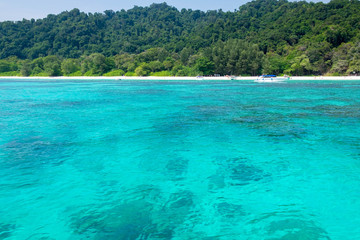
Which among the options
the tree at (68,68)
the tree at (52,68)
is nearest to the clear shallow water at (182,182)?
the tree at (68,68)

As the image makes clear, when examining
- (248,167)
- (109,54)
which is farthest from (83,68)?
(248,167)

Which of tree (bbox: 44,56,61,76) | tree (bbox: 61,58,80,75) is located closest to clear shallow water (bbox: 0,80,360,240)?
tree (bbox: 61,58,80,75)

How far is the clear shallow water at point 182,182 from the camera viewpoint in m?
8.32

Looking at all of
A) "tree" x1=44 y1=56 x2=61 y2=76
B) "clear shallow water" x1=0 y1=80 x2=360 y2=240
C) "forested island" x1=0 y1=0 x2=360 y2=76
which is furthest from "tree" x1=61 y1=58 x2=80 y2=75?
"clear shallow water" x1=0 y1=80 x2=360 y2=240

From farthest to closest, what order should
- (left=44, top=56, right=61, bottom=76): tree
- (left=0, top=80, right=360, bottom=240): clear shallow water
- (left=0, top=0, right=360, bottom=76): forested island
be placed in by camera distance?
1. (left=44, top=56, right=61, bottom=76): tree
2. (left=0, top=0, right=360, bottom=76): forested island
3. (left=0, top=80, right=360, bottom=240): clear shallow water

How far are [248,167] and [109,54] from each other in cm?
18578

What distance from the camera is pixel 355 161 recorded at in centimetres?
1365

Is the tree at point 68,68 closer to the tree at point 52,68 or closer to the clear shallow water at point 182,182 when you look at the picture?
the tree at point 52,68

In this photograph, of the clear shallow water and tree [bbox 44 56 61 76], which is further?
tree [bbox 44 56 61 76]

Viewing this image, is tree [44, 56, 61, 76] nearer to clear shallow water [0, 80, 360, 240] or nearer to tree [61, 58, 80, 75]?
tree [61, 58, 80, 75]

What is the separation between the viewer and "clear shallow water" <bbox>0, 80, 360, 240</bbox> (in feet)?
27.3

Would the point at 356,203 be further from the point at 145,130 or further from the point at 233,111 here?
the point at 233,111

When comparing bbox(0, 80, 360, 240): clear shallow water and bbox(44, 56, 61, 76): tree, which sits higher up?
bbox(44, 56, 61, 76): tree

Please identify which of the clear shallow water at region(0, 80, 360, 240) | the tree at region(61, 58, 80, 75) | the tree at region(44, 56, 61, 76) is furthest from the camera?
the tree at region(61, 58, 80, 75)
